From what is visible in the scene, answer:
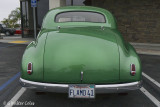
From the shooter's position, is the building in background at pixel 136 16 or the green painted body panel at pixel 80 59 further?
the building in background at pixel 136 16

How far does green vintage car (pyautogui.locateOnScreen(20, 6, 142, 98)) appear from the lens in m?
3.01

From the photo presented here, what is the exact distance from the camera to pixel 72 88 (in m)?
2.98

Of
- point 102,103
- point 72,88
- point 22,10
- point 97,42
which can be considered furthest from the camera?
point 22,10

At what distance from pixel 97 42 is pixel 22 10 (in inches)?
642

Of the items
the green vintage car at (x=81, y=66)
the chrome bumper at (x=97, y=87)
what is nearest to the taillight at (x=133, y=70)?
the green vintage car at (x=81, y=66)

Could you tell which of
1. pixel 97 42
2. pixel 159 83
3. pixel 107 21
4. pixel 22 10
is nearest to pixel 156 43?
pixel 159 83

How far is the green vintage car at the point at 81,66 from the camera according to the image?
3012mm

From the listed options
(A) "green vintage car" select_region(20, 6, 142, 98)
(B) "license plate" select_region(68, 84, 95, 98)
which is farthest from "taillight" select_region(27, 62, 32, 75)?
(B) "license plate" select_region(68, 84, 95, 98)

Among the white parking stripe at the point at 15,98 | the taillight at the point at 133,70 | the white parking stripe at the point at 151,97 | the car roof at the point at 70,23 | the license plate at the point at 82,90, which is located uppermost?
the car roof at the point at 70,23

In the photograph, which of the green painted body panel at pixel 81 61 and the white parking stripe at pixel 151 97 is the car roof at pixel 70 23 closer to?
the green painted body panel at pixel 81 61

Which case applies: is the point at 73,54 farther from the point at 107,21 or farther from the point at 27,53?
the point at 107,21

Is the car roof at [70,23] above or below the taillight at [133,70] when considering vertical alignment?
above

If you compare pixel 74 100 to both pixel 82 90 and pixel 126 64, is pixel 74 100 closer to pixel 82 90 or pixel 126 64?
pixel 82 90

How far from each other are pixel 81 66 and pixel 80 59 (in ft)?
0.37
